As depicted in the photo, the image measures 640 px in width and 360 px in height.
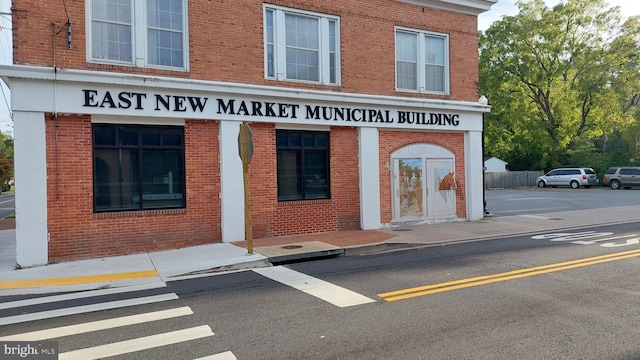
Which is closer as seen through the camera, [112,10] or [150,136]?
[112,10]

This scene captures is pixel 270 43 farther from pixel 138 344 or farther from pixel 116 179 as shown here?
pixel 138 344

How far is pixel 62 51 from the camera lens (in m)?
9.60

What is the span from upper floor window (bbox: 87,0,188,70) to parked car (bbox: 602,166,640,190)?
118 feet

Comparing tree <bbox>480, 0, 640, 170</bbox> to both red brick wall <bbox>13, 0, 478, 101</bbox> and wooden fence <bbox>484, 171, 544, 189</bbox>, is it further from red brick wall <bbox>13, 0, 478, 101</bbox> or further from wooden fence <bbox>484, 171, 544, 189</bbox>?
red brick wall <bbox>13, 0, 478, 101</bbox>

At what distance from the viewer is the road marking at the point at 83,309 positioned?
19.0 ft

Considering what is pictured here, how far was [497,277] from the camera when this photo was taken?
7348mm

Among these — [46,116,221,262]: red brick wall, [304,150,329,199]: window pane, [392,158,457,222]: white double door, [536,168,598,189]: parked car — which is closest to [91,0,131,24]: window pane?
[46,116,221,262]: red brick wall

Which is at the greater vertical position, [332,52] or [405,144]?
[332,52]

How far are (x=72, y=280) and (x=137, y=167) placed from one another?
10.8ft

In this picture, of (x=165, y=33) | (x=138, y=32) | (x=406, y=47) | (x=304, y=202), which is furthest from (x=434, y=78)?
(x=138, y=32)

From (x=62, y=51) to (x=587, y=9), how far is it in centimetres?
4274

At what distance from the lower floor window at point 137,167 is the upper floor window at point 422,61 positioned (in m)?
7.32

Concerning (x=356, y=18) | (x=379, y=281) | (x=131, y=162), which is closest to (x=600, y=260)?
(x=379, y=281)

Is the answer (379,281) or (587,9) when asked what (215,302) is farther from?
(587,9)
